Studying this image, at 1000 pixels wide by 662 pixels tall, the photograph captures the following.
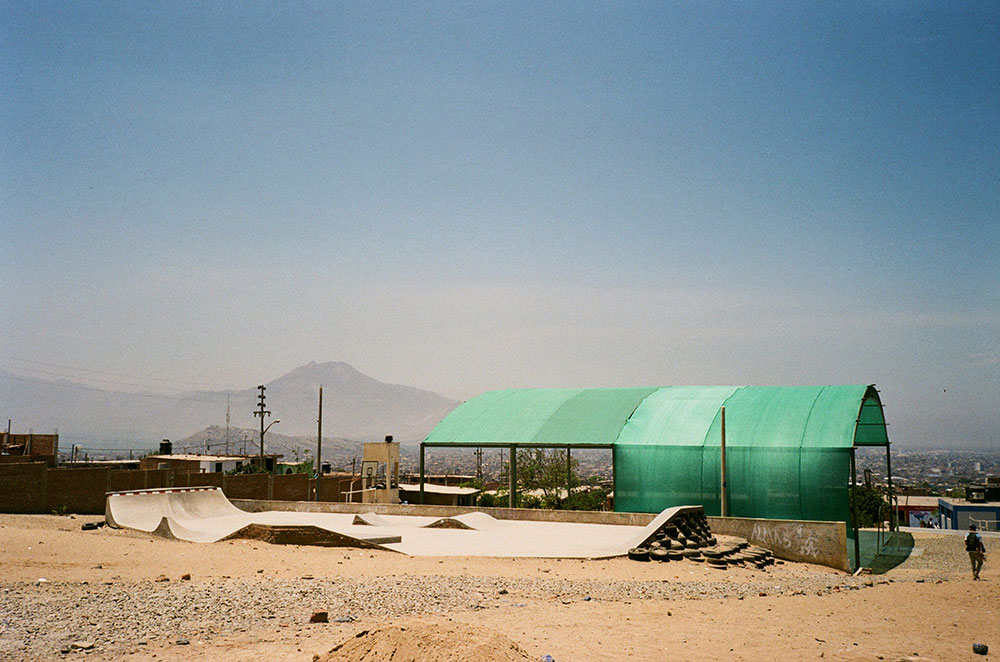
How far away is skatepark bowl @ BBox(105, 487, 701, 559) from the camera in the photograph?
1898 cm

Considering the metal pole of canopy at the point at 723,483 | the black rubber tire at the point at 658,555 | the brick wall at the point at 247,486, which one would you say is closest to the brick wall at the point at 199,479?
the brick wall at the point at 247,486

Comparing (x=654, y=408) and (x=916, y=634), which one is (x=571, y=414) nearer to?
(x=654, y=408)

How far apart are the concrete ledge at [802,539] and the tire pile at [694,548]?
1.27 feet

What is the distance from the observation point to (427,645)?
25.5 feet

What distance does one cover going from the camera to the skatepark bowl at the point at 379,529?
18984 mm

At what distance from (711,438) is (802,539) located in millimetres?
4969

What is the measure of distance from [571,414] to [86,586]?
18.3 meters

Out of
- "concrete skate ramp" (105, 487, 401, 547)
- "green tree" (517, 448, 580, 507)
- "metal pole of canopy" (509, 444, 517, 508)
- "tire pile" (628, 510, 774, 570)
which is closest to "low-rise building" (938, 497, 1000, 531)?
"green tree" (517, 448, 580, 507)

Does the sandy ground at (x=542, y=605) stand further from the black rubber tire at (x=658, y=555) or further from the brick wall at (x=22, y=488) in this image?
the brick wall at (x=22, y=488)

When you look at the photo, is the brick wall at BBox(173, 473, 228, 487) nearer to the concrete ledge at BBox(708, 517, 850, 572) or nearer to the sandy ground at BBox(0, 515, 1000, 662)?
the sandy ground at BBox(0, 515, 1000, 662)

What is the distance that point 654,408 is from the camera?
27.7 meters

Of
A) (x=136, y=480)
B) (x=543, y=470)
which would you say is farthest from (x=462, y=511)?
(x=543, y=470)

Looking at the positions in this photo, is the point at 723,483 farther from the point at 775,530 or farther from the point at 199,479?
the point at 199,479

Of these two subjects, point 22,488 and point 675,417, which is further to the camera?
point 22,488
